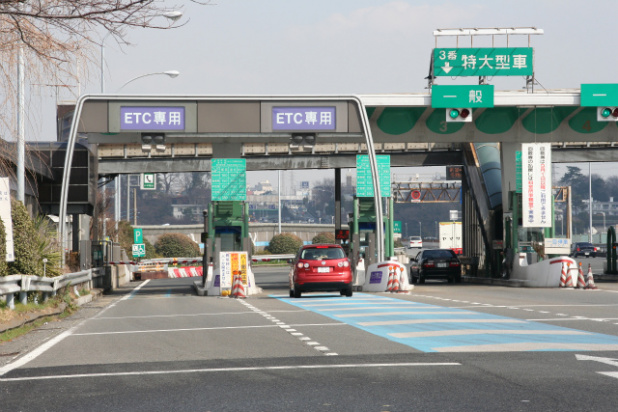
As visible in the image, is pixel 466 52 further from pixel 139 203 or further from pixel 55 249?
pixel 139 203

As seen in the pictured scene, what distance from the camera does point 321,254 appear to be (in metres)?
26.9

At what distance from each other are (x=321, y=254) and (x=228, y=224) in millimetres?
11831

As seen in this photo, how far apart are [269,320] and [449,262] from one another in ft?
85.5

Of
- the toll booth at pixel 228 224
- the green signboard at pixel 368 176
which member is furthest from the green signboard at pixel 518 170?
the toll booth at pixel 228 224

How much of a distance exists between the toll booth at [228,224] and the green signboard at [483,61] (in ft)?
31.8

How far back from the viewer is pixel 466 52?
38.7 meters

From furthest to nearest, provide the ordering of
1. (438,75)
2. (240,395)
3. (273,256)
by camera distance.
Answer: (273,256) → (438,75) → (240,395)

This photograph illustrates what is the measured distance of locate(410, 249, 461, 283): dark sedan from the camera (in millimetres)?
42438

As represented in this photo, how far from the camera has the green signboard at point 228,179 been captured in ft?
121

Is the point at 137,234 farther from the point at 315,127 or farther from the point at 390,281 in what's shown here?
the point at 390,281

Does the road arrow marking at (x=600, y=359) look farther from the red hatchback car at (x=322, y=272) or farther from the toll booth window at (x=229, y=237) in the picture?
the toll booth window at (x=229, y=237)

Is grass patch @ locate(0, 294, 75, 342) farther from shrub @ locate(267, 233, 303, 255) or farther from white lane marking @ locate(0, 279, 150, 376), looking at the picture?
shrub @ locate(267, 233, 303, 255)

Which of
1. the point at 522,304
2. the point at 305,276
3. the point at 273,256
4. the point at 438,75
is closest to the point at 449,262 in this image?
the point at 438,75

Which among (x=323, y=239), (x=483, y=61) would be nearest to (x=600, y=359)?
(x=483, y=61)
